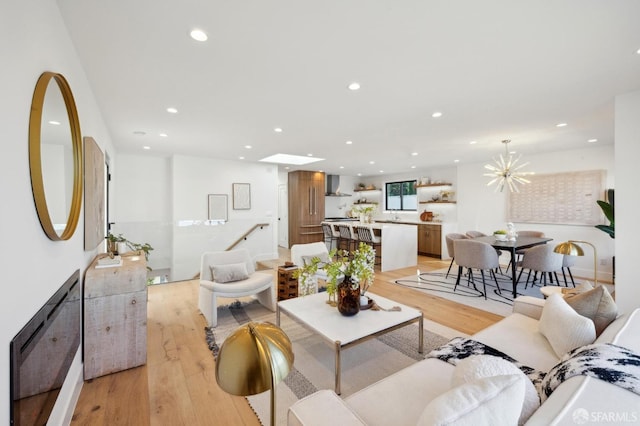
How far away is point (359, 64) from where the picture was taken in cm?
222

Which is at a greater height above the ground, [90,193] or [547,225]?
[90,193]

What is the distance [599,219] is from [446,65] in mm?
5388

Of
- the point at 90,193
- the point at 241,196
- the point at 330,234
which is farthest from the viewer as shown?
the point at 330,234

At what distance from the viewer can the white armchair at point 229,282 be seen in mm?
3266

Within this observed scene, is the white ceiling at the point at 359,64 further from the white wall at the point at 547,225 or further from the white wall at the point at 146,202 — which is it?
the white wall at the point at 146,202

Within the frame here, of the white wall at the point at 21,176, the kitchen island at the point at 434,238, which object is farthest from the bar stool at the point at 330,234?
the white wall at the point at 21,176

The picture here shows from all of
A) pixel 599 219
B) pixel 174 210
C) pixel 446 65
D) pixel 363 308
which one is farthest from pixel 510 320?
pixel 174 210

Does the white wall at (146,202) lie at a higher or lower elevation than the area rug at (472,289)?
higher

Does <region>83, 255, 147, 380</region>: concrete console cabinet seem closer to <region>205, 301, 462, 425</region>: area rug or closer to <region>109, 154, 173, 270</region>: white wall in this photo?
<region>205, 301, 462, 425</region>: area rug

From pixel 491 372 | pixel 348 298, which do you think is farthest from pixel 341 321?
pixel 491 372

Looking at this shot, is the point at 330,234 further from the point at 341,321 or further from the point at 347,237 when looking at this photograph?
the point at 341,321

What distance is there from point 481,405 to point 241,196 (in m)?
6.38

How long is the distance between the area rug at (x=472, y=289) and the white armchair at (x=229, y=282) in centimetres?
251

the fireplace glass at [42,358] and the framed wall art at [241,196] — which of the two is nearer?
the fireplace glass at [42,358]
